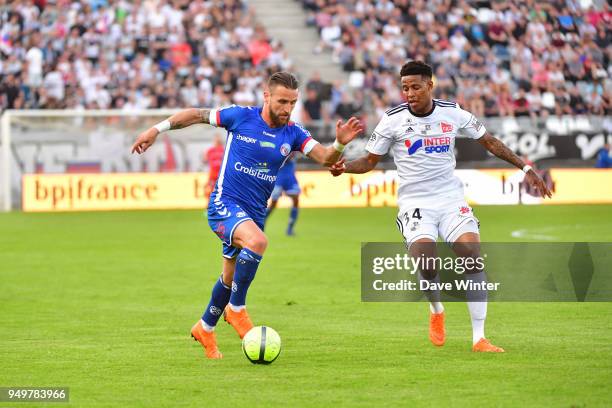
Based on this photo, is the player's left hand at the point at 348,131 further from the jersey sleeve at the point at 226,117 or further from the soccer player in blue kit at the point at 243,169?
the jersey sleeve at the point at 226,117

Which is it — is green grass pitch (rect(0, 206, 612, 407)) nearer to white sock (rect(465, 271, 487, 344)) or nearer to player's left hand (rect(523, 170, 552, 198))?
white sock (rect(465, 271, 487, 344))

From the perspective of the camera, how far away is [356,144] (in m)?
31.2

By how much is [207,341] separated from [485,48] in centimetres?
2838

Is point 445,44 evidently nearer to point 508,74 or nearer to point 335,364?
point 508,74

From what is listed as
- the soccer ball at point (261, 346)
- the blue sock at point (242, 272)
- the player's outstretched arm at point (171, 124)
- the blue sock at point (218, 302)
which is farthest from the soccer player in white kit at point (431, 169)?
Result: the soccer ball at point (261, 346)

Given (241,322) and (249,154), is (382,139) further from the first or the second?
(241,322)

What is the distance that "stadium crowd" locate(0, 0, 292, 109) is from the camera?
33.0 metres

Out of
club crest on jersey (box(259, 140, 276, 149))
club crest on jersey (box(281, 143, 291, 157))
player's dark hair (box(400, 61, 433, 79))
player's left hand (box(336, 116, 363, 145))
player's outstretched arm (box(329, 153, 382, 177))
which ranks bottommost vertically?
player's outstretched arm (box(329, 153, 382, 177))

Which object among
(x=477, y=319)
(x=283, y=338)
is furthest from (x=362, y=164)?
(x=283, y=338)

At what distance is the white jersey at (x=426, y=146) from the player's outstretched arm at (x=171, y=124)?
1.51 meters

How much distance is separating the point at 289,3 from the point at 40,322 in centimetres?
2887

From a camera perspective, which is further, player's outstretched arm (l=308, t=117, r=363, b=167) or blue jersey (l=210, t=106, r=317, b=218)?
blue jersey (l=210, t=106, r=317, b=218)

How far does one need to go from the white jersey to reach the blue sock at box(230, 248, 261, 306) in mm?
1530

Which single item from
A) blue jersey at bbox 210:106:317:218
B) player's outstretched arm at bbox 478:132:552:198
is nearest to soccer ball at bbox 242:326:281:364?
blue jersey at bbox 210:106:317:218
